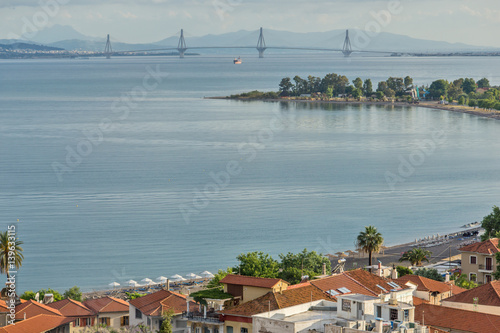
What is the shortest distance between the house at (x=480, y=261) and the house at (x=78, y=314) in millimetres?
17276

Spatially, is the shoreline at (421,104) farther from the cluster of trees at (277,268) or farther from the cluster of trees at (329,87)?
the cluster of trees at (277,268)

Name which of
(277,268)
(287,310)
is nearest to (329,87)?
(277,268)

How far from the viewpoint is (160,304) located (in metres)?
27.2

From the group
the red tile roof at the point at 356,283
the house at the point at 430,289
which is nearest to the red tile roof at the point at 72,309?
the red tile roof at the point at 356,283

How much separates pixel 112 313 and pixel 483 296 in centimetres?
1274

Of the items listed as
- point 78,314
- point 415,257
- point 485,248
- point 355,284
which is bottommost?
point 415,257

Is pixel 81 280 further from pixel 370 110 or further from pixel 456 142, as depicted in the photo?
pixel 370 110

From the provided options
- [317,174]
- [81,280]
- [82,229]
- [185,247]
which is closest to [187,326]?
[81,280]

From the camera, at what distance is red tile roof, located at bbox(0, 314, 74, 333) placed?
24.8 m

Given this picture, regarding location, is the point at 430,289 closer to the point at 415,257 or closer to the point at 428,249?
the point at 415,257

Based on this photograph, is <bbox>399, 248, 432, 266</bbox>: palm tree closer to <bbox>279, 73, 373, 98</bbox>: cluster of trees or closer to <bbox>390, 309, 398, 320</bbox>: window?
<bbox>390, 309, 398, 320</bbox>: window

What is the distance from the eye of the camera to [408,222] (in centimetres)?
6006

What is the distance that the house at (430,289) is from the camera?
28156 millimetres

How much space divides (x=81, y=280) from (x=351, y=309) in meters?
27.6
